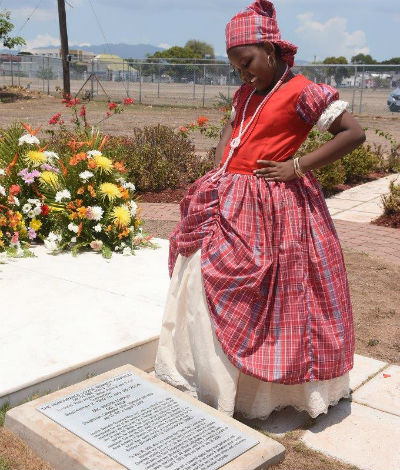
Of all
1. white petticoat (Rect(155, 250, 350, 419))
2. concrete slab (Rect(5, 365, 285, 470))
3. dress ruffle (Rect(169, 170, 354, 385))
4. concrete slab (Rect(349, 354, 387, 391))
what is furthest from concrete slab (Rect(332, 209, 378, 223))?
concrete slab (Rect(5, 365, 285, 470))

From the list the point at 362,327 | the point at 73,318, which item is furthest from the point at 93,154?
the point at 362,327

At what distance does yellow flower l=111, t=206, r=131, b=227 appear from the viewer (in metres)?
5.25

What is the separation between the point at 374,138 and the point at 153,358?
1398cm

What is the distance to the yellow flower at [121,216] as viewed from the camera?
5.25 m

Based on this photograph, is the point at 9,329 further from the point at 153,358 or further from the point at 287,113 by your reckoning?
the point at 287,113

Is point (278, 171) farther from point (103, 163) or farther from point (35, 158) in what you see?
point (35, 158)

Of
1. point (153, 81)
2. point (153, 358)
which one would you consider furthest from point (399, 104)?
point (153, 358)

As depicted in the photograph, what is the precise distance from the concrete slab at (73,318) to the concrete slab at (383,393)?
113cm

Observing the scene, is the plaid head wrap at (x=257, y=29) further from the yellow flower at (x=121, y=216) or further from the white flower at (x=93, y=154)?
the white flower at (x=93, y=154)

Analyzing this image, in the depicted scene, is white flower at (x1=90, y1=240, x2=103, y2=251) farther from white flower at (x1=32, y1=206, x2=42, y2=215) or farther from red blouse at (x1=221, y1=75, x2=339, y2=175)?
red blouse at (x1=221, y1=75, x2=339, y2=175)

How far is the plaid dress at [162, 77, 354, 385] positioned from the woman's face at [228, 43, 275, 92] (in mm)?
115

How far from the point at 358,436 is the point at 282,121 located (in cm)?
146

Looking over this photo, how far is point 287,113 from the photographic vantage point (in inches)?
113

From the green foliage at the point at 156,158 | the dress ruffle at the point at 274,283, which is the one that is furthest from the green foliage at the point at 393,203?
the dress ruffle at the point at 274,283
